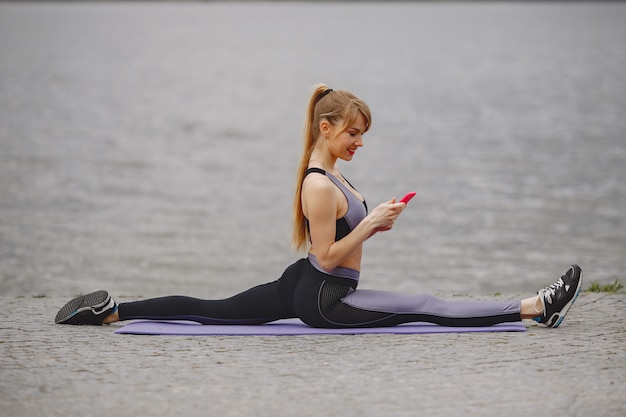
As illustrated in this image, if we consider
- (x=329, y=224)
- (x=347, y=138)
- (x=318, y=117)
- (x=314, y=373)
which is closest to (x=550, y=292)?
(x=329, y=224)

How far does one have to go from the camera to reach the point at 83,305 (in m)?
6.64

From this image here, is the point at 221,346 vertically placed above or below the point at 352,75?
below

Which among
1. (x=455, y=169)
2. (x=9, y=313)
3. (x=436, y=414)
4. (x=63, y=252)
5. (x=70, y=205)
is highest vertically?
(x=455, y=169)

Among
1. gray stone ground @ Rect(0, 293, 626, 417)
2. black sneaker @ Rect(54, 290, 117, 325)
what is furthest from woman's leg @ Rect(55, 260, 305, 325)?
gray stone ground @ Rect(0, 293, 626, 417)

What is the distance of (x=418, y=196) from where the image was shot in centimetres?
1859

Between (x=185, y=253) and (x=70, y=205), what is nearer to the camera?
(x=185, y=253)

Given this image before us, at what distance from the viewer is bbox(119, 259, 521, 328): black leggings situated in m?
6.40

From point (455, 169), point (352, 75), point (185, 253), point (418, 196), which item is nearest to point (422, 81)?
point (352, 75)

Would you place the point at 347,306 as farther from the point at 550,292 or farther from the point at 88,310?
the point at 88,310

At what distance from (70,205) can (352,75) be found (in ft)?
141

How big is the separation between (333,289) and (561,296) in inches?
56.9

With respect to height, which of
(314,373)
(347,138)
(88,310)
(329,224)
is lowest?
(314,373)

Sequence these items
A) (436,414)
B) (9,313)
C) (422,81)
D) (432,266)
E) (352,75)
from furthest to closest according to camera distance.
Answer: (352,75), (422,81), (432,266), (9,313), (436,414)

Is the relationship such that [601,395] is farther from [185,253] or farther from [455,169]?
[455,169]
